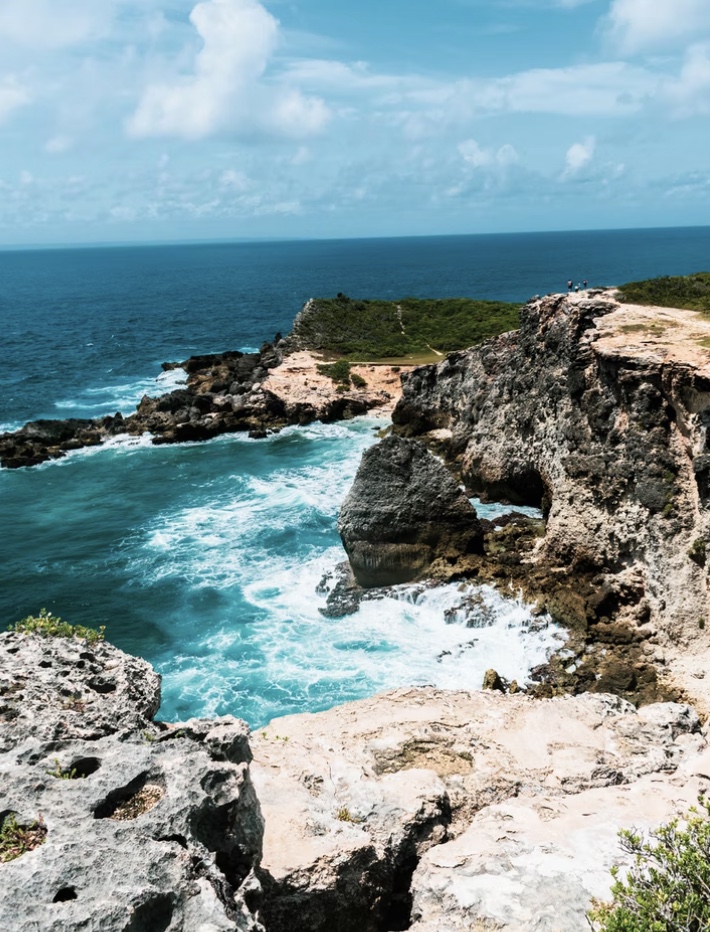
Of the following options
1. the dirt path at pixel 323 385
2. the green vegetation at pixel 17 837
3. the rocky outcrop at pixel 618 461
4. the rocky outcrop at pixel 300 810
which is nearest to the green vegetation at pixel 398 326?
the dirt path at pixel 323 385

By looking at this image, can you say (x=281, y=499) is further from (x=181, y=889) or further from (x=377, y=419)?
(x=181, y=889)

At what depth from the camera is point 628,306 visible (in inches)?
1340

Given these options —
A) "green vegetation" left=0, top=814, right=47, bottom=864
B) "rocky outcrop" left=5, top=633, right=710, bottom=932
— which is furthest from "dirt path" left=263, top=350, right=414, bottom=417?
"green vegetation" left=0, top=814, right=47, bottom=864

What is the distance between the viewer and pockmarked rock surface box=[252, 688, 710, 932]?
31.6 feet

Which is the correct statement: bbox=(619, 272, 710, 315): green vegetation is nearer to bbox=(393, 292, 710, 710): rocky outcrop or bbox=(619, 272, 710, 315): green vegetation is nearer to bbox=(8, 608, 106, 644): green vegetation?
bbox=(393, 292, 710, 710): rocky outcrop

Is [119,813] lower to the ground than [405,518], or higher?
higher

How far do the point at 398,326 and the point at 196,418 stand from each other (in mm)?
37515

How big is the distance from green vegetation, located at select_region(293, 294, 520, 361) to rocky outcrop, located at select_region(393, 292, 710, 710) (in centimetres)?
3948

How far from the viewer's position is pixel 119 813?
870 cm

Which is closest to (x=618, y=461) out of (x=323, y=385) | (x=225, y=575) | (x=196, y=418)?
(x=225, y=575)

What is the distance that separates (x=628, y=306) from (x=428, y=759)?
2638 cm

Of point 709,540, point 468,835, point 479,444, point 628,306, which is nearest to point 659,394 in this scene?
point 709,540

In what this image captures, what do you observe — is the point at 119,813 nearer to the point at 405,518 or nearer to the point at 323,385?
the point at 405,518

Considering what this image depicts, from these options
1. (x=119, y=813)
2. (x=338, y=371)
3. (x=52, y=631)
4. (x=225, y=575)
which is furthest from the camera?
(x=338, y=371)
